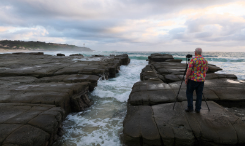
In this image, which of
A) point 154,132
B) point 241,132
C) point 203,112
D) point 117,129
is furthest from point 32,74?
point 241,132

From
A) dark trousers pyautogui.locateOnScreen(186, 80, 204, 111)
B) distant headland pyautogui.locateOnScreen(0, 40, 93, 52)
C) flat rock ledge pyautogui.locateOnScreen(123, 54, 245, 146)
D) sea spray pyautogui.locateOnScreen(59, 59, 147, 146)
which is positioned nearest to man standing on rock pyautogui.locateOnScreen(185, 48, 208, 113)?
dark trousers pyautogui.locateOnScreen(186, 80, 204, 111)

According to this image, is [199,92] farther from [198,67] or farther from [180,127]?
[180,127]

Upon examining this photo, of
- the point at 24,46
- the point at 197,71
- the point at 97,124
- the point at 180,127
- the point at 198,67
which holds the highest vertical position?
the point at 24,46

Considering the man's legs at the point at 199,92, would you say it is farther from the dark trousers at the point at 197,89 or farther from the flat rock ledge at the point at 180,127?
the flat rock ledge at the point at 180,127

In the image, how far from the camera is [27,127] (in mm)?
3088

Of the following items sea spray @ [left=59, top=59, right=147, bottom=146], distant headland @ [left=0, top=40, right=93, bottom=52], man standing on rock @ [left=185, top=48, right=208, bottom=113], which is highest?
distant headland @ [left=0, top=40, right=93, bottom=52]

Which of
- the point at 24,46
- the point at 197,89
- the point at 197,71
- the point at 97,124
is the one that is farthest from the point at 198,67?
the point at 24,46

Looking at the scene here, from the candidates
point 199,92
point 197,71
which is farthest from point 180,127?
point 197,71

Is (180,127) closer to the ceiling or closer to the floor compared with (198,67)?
closer to the floor

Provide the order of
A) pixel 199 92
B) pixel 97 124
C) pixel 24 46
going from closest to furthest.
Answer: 1. pixel 199 92
2. pixel 97 124
3. pixel 24 46

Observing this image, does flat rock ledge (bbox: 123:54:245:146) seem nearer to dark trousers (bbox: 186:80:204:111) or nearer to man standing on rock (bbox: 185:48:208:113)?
dark trousers (bbox: 186:80:204:111)

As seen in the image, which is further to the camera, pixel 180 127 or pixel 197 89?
pixel 197 89

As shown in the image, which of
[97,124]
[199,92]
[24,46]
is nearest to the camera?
[199,92]

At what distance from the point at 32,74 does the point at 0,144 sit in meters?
7.35
